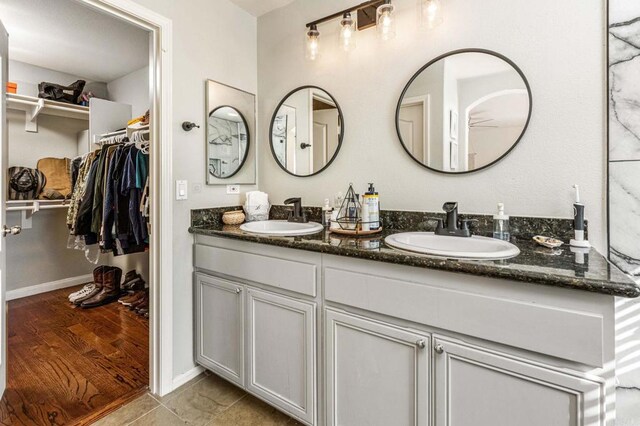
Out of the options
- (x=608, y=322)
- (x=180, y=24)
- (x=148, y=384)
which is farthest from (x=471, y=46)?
(x=148, y=384)

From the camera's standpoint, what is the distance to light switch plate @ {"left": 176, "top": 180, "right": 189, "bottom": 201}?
70.6 inches

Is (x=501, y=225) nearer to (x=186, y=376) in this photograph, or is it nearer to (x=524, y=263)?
(x=524, y=263)

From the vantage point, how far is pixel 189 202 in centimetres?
187

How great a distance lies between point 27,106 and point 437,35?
3715 mm

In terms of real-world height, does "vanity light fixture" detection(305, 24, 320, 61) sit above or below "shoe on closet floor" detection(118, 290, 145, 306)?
above

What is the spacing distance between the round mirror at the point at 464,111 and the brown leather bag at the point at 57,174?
3414 millimetres

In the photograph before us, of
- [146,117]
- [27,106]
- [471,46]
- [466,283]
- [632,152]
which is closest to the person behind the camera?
[466,283]

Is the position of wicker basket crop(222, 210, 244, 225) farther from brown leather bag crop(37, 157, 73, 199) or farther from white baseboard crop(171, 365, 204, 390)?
brown leather bag crop(37, 157, 73, 199)

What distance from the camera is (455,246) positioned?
4.54 feet

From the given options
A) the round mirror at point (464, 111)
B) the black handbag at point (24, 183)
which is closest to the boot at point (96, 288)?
the black handbag at point (24, 183)

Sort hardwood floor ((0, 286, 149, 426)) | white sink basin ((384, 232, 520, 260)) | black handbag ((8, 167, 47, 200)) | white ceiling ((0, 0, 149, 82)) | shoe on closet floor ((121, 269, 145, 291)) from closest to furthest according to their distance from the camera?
white sink basin ((384, 232, 520, 260)), hardwood floor ((0, 286, 149, 426)), white ceiling ((0, 0, 149, 82)), black handbag ((8, 167, 47, 200)), shoe on closet floor ((121, 269, 145, 291))

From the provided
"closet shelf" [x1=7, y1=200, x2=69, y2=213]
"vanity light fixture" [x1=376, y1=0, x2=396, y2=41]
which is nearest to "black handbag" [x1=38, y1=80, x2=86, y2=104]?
"closet shelf" [x1=7, y1=200, x2=69, y2=213]

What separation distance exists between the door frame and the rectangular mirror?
0.27m

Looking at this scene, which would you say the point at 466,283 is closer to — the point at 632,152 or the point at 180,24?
the point at 632,152
